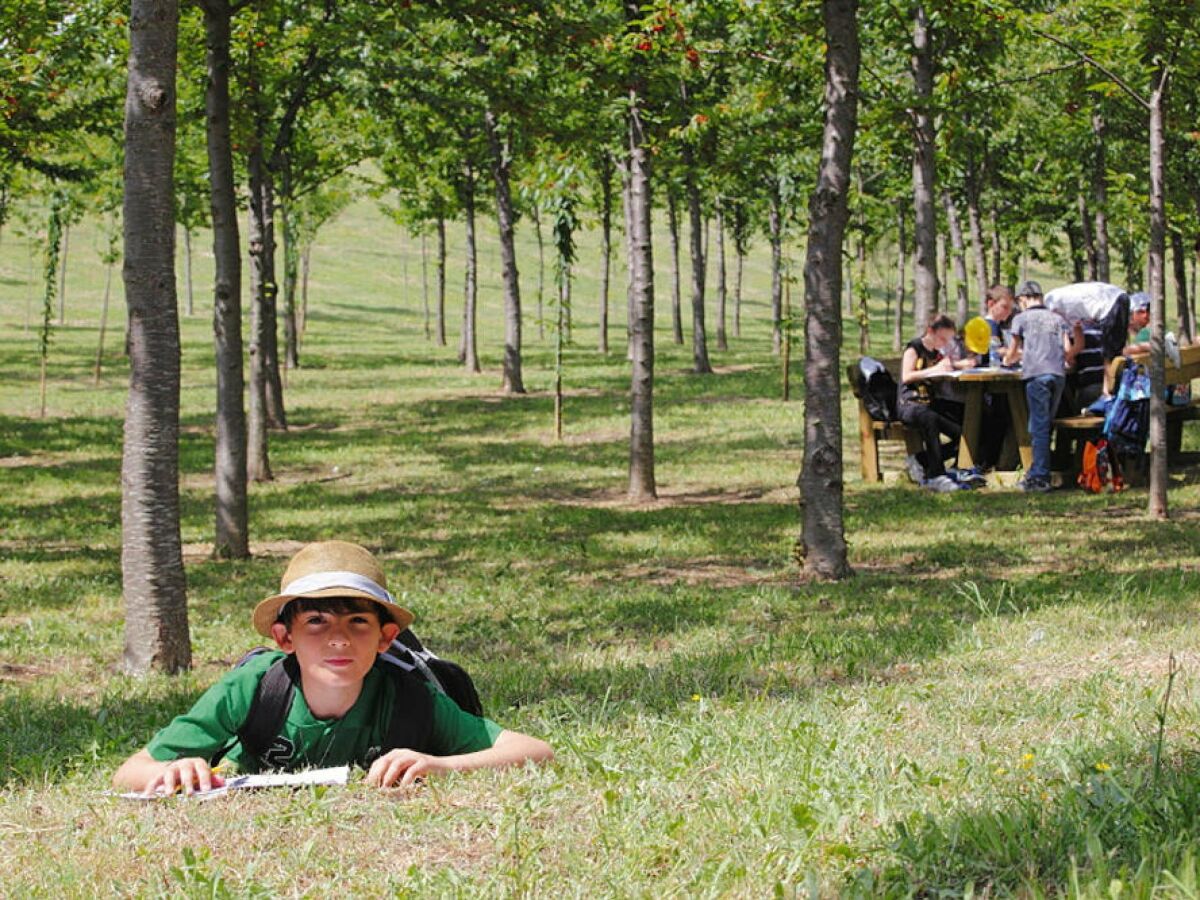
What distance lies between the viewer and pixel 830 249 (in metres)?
9.86

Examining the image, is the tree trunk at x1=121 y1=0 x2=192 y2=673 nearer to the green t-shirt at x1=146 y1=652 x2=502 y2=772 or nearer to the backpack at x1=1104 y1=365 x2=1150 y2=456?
the green t-shirt at x1=146 y1=652 x2=502 y2=772

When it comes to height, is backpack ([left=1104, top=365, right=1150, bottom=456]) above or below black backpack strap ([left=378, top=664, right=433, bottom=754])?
above

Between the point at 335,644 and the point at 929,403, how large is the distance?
12638 millimetres

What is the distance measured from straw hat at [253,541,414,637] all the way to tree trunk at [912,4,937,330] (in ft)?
47.9

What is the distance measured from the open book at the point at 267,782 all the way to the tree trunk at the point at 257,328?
14182 millimetres

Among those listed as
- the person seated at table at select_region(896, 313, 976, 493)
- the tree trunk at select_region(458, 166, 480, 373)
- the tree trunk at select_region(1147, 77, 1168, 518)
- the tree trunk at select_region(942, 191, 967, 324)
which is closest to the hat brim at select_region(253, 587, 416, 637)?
the tree trunk at select_region(1147, 77, 1168, 518)

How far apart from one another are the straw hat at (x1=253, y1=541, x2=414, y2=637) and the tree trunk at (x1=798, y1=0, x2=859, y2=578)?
6184mm

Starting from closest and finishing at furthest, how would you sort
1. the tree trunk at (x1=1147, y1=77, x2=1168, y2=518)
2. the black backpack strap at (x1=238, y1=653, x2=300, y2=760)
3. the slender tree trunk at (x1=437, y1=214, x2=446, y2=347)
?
the black backpack strap at (x1=238, y1=653, x2=300, y2=760) → the tree trunk at (x1=1147, y1=77, x2=1168, y2=518) → the slender tree trunk at (x1=437, y1=214, x2=446, y2=347)

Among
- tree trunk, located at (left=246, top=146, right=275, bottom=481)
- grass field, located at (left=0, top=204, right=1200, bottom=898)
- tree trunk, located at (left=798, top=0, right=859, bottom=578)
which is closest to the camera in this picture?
grass field, located at (left=0, top=204, right=1200, bottom=898)

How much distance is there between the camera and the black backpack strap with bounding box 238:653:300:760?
4.14m

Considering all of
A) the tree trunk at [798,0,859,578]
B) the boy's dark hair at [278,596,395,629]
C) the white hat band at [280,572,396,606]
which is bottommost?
the boy's dark hair at [278,596,395,629]

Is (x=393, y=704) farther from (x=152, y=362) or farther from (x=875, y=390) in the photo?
(x=875, y=390)

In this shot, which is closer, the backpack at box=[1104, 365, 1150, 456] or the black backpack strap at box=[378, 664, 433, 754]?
the black backpack strap at box=[378, 664, 433, 754]

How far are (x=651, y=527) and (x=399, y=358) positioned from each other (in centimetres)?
3101
